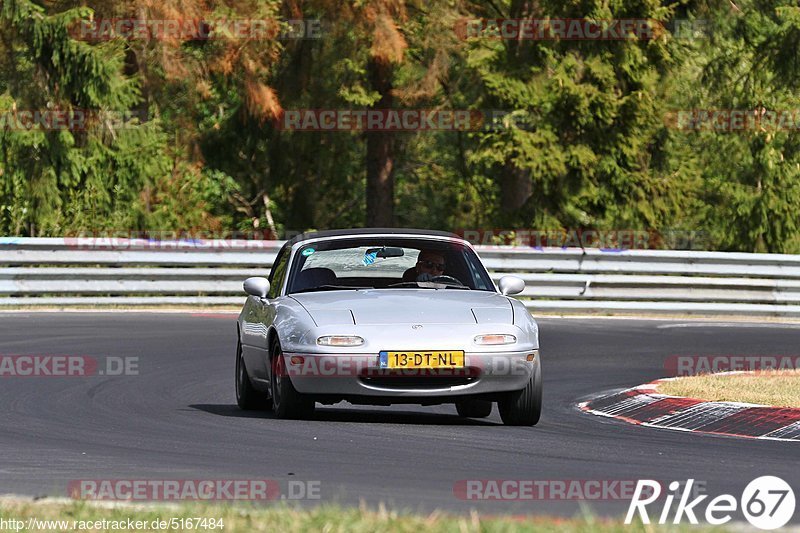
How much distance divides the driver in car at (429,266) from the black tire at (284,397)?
56.2 inches

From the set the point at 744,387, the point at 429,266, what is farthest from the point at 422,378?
the point at 744,387

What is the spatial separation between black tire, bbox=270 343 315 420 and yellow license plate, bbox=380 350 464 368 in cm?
74

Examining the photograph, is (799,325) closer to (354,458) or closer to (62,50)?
(62,50)

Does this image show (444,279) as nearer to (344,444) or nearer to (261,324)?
(261,324)

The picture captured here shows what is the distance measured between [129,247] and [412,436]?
14.5 metres

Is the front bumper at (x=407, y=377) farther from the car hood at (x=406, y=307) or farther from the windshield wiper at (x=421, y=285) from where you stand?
the windshield wiper at (x=421, y=285)

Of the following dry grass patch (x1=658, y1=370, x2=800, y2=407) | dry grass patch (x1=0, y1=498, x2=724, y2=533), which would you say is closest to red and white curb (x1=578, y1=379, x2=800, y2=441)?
dry grass patch (x1=658, y1=370, x2=800, y2=407)

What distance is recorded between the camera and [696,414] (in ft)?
38.3

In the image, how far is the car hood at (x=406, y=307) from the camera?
1057 cm

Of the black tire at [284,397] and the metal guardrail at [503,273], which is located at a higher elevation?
A: the black tire at [284,397]

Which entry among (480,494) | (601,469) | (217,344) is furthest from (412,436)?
(217,344)

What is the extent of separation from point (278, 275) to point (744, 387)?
406 centimetres

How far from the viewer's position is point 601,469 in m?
8.42

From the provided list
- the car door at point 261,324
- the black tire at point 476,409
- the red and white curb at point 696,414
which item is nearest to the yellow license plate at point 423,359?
the car door at point 261,324
